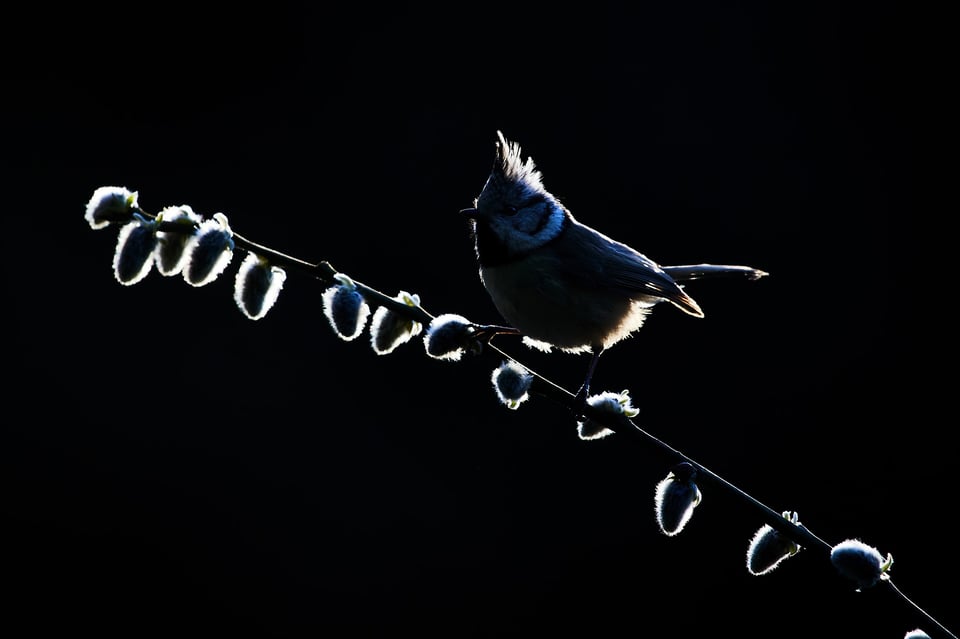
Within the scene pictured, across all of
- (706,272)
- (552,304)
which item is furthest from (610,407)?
(706,272)

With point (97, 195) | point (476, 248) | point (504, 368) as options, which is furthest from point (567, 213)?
point (97, 195)

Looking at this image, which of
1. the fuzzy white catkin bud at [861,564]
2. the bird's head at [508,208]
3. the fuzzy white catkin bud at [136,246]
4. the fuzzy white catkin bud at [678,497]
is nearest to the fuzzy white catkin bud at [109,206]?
the fuzzy white catkin bud at [136,246]

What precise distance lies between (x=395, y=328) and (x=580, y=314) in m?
0.80

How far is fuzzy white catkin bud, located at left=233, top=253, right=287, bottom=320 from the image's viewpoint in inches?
35.9

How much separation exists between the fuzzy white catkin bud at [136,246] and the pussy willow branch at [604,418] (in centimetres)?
1

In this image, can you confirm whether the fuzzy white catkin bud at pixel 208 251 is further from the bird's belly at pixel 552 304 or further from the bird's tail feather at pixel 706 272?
the bird's tail feather at pixel 706 272

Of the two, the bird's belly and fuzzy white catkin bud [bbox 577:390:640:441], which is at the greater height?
the bird's belly

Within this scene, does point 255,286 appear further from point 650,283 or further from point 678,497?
point 650,283

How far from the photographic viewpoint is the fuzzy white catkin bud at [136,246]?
2.84ft

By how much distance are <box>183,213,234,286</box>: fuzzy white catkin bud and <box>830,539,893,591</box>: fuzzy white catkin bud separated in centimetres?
64

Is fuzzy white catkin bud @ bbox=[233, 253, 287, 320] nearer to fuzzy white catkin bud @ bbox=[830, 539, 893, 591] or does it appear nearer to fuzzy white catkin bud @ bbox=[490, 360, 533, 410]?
fuzzy white catkin bud @ bbox=[490, 360, 533, 410]

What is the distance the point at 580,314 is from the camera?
1.67 meters

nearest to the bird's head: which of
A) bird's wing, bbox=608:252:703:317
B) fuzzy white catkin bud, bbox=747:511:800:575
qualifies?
bird's wing, bbox=608:252:703:317

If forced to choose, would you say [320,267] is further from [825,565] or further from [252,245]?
[825,565]
